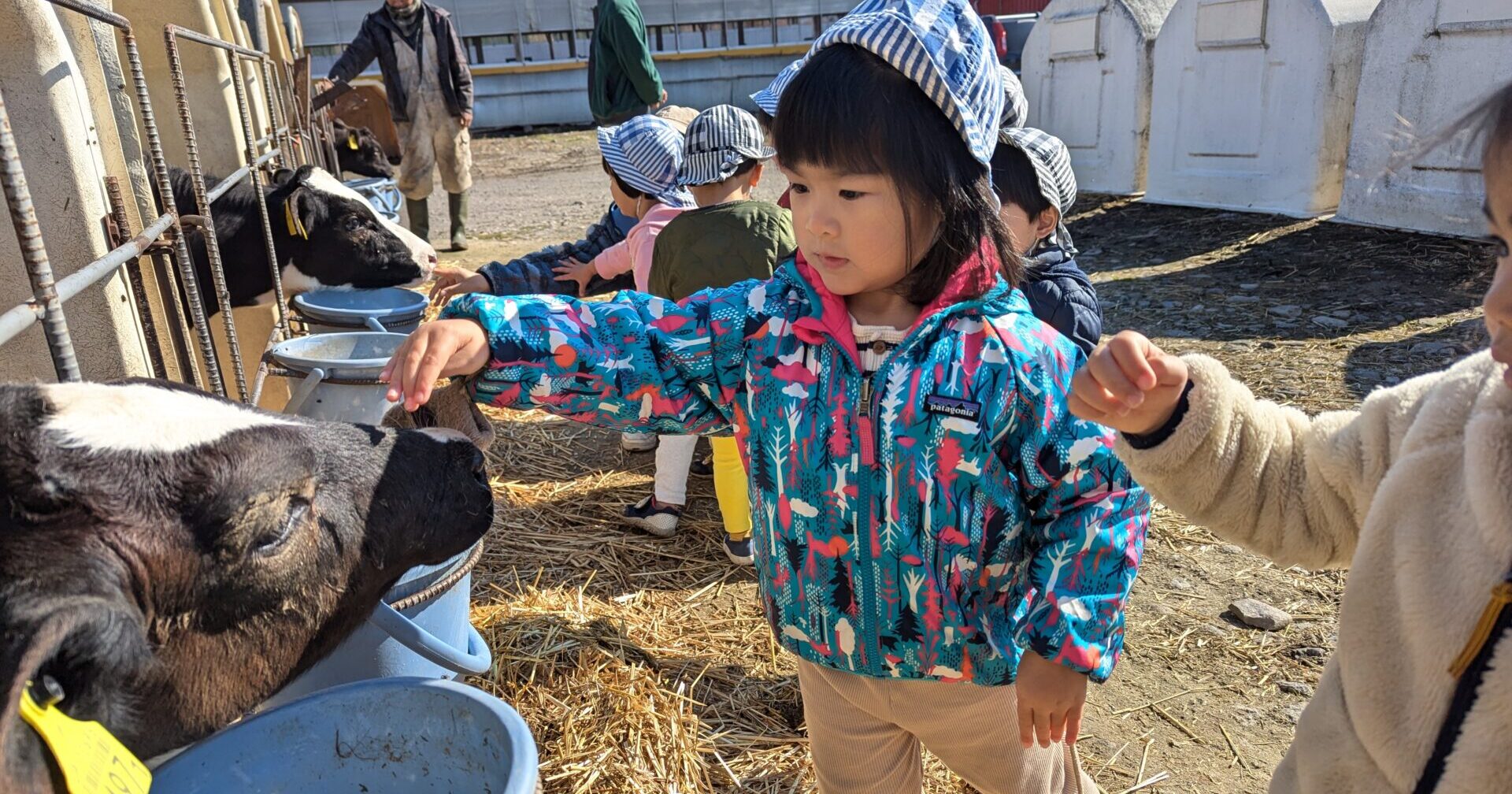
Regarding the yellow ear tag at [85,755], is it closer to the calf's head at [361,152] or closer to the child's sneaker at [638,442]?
the child's sneaker at [638,442]

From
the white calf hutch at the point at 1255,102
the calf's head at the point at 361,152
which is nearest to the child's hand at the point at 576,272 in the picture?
the white calf hutch at the point at 1255,102

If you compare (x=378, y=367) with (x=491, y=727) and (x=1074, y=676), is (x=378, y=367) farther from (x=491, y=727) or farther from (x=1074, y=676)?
(x=1074, y=676)

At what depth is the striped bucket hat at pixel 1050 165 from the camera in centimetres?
279

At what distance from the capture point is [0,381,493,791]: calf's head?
5.03 feet

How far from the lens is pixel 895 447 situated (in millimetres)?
1744

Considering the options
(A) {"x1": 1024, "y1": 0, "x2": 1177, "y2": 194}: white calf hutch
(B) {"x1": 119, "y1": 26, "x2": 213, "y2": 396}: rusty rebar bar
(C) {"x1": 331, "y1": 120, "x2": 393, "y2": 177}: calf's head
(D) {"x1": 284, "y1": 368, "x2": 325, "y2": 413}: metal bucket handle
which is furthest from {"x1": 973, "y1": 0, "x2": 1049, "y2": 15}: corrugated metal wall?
(D) {"x1": 284, "y1": 368, "x2": 325, "y2": 413}: metal bucket handle

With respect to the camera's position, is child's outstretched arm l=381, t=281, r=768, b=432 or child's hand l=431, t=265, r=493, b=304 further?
child's hand l=431, t=265, r=493, b=304

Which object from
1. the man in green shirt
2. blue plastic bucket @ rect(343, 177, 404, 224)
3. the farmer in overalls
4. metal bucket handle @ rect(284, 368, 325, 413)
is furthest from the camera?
the farmer in overalls

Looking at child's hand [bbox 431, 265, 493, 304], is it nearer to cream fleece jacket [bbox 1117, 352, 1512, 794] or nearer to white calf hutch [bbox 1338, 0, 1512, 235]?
cream fleece jacket [bbox 1117, 352, 1512, 794]

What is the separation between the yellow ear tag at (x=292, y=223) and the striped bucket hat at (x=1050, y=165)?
3717mm

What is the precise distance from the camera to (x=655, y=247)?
3576 millimetres

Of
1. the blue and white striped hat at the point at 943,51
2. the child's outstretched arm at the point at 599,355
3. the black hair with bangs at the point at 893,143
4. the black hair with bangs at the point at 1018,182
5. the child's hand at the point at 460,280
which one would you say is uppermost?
the blue and white striped hat at the point at 943,51

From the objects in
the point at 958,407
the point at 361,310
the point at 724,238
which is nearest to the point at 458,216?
the point at 361,310

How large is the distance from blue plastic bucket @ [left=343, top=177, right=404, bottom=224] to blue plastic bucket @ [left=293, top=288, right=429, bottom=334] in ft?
6.86
